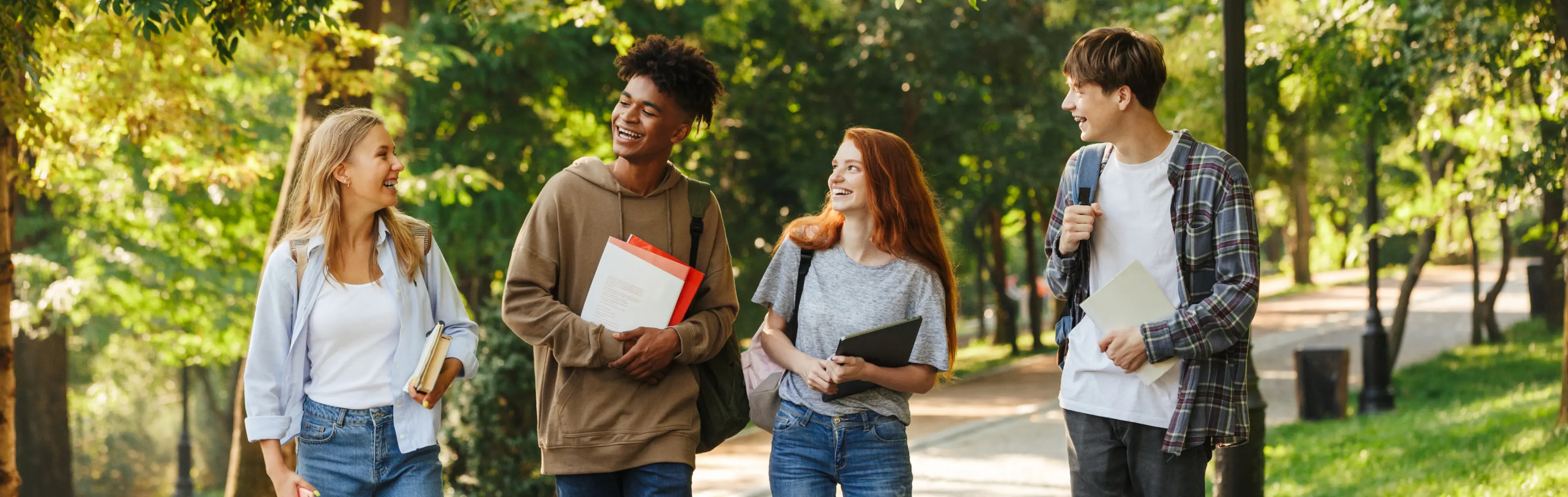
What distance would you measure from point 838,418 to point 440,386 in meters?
1.13

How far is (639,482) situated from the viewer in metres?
3.49

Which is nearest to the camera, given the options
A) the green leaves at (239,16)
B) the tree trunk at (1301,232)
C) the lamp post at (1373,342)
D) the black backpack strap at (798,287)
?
the black backpack strap at (798,287)

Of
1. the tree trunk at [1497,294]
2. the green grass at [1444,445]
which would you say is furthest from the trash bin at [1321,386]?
the tree trunk at [1497,294]

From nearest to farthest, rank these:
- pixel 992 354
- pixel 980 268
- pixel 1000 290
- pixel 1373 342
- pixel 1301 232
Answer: pixel 1373 342, pixel 992 354, pixel 1000 290, pixel 980 268, pixel 1301 232

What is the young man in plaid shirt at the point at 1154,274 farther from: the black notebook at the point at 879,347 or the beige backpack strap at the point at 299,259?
the beige backpack strap at the point at 299,259

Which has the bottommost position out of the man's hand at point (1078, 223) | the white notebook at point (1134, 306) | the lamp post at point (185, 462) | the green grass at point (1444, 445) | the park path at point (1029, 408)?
the lamp post at point (185, 462)

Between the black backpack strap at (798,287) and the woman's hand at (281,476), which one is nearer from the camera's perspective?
the woman's hand at (281,476)

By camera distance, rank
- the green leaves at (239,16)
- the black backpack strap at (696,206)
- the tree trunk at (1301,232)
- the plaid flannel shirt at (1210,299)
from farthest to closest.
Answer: the tree trunk at (1301,232) → the green leaves at (239,16) → the black backpack strap at (696,206) → the plaid flannel shirt at (1210,299)

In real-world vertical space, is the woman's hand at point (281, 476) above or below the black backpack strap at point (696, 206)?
below

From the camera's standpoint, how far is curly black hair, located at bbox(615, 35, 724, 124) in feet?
11.5

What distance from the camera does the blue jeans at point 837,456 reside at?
3.58 meters

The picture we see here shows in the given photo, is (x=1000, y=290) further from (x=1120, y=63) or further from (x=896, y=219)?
(x=1120, y=63)

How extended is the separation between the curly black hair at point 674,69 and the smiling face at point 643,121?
0.08 ft

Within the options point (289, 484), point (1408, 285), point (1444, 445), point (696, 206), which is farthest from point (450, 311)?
point (1408, 285)
